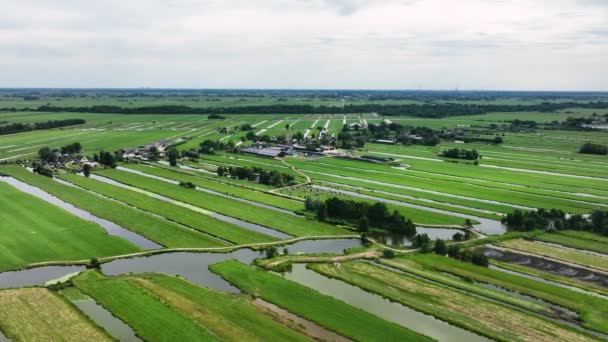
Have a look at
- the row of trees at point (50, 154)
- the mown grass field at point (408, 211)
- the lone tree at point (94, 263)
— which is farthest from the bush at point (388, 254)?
the row of trees at point (50, 154)

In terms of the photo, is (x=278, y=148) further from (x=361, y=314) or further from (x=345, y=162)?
(x=361, y=314)

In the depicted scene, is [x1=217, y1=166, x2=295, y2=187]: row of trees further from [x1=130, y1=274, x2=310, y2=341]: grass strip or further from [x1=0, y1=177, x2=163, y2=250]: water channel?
[x1=130, y1=274, x2=310, y2=341]: grass strip

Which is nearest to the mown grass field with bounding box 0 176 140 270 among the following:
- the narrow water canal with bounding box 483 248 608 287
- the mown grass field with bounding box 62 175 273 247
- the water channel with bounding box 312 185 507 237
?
the mown grass field with bounding box 62 175 273 247

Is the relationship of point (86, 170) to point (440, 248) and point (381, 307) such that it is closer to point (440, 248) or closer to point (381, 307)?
point (440, 248)

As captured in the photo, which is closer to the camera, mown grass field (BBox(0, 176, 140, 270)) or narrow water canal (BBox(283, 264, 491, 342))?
narrow water canal (BBox(283, 264, 491, 342))

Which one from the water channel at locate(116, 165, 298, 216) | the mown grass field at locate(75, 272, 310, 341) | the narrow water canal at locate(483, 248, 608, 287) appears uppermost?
the water channel at locate(116, 165, 298, 216)

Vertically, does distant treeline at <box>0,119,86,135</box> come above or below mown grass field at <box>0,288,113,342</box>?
above

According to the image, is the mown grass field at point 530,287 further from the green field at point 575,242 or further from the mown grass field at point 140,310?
the mown grass field at point 140,310

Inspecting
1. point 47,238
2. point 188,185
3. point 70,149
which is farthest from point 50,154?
point 47,238
